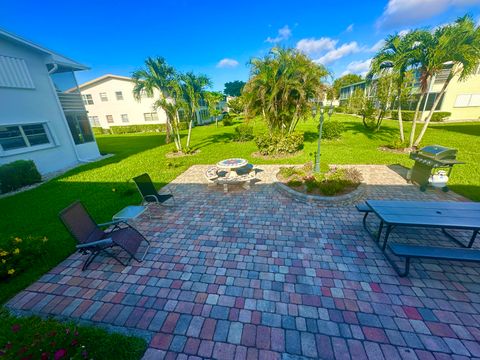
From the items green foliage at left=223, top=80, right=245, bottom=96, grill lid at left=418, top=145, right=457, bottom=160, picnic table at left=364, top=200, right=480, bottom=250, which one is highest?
green foliage at left=223, top=80, right=245, bottom=96

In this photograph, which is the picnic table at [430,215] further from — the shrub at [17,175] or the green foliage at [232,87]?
the green foliage at [232,87]

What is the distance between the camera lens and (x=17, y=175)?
28.1 ft

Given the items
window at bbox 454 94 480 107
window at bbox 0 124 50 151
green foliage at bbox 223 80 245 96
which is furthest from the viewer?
green foliage at bbox 223 80 245 96

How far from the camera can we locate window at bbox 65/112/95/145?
39.6 ft

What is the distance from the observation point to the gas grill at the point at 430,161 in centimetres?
595

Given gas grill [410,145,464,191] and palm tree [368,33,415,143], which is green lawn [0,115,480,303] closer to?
gas grill [410,145,464,191]

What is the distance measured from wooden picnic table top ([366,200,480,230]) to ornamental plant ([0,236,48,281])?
6.81m

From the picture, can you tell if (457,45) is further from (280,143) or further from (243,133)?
(243,133)

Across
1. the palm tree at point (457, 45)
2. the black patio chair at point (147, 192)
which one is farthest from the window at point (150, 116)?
the palm tree at point (457, 45)

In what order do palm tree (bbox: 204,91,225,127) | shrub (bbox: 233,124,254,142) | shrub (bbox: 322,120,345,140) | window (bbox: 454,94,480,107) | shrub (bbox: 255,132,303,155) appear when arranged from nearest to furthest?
shrub (bbox: 255,132,303,155)
palm tree (bbox: 204,91,225,127)
shrub (bbox: 322,120,345,140)
shrub (bbox: 233,124,254,142)
window (bbox: 454,94,480,107)

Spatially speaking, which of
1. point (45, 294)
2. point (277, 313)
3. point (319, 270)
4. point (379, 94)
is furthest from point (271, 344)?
point (379, 94)

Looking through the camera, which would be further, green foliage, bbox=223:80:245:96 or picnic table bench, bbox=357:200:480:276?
green foliage, bbox=223:80:245:96

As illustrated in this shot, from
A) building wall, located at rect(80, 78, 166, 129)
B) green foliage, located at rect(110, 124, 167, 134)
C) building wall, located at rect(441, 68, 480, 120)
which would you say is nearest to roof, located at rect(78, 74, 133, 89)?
building wall, located at rect(80, 78, 166, 129)

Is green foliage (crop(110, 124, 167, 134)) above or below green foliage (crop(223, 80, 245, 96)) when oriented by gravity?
below
